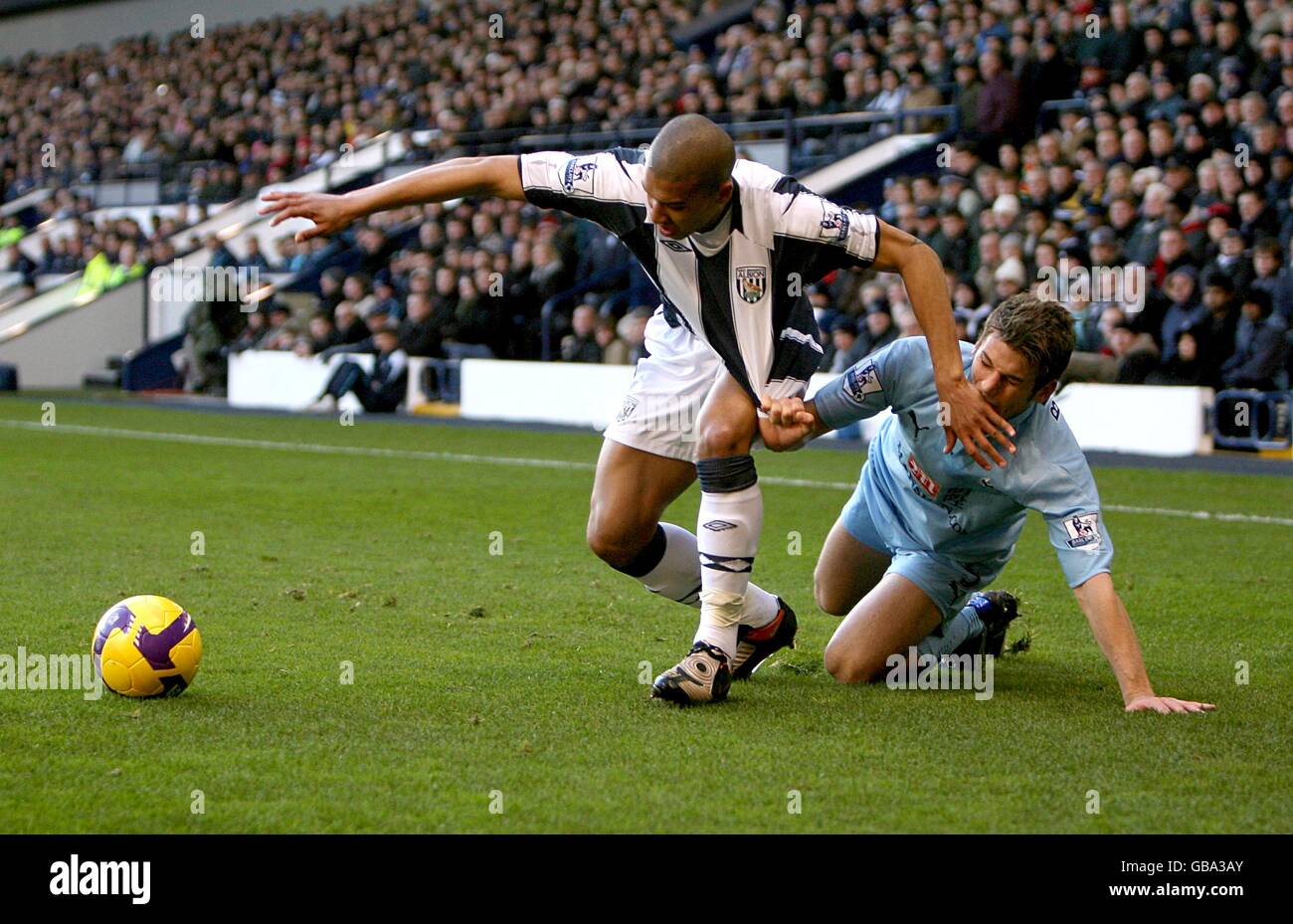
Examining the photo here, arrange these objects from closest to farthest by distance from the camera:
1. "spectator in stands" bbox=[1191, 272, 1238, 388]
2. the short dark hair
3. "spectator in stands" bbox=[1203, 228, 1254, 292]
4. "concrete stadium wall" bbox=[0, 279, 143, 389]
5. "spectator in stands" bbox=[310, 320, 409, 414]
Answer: the short dark hair, "spectator in stands" bbox=[1191, 272, 1238, 388], "spectator in stands" bbox=[1203, 228, 1254, 292], "spectator in stands" bbox=[310, 320, 409, 414], "concrete stadium wall" bbox=[0, 279, 143, 389]

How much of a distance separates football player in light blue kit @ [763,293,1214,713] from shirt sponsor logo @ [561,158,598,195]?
36.1 inches

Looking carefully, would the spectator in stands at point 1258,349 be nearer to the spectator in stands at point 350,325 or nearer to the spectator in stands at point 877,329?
the spectator in stands at point 877,329

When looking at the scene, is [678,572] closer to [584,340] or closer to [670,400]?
[670,400]

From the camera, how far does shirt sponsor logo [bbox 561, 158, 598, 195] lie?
503cm

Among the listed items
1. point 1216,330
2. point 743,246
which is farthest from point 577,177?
point 1216,330

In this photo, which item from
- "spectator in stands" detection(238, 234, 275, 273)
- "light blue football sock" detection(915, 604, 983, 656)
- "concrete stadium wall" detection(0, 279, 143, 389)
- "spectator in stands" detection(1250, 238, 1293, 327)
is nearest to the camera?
"light blue football sock" detection(915, 604, 983, 656)

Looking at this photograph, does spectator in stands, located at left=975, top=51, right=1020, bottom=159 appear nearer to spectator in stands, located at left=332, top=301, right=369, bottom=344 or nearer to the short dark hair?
spectator in stands, located at left=332, top=301, right=369, bottom=344

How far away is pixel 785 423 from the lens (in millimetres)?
4758

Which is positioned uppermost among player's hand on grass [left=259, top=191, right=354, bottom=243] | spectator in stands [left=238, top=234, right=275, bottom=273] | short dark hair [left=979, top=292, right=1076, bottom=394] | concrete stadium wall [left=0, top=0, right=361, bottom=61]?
concrete stadium wall [left=0, top=0, right=361, bottom=61]

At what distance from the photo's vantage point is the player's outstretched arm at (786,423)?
476 cm

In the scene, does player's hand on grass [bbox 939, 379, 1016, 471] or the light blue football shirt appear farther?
the light blue football shirt

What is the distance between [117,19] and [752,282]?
130ft

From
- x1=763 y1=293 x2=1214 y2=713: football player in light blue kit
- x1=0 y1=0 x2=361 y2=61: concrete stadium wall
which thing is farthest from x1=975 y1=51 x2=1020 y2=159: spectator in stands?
x1=0 y1=0 x2=361 y2=61: concrete stadium wall
